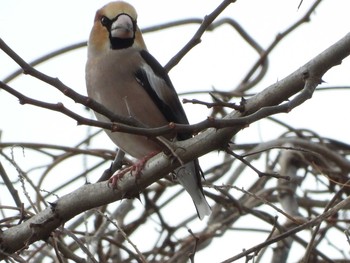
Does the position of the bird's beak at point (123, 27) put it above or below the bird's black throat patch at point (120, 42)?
below

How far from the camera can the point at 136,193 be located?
323 cm

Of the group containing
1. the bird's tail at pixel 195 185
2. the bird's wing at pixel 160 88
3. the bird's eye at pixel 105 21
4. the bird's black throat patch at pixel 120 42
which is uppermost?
the bird's eye at pixel 105 21

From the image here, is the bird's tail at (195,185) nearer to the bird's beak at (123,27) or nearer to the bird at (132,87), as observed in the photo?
the bird at (132,87)

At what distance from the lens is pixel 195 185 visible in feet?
13.9

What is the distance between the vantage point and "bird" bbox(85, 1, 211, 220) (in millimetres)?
4121

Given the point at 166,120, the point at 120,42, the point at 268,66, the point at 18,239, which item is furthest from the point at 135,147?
the point at 268,66

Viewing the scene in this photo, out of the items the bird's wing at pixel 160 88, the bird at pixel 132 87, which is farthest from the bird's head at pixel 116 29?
the bird's wing at pixel 160 88

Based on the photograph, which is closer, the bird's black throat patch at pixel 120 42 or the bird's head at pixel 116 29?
the bird's head at pixel 116 29

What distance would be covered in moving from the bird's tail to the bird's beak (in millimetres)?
697

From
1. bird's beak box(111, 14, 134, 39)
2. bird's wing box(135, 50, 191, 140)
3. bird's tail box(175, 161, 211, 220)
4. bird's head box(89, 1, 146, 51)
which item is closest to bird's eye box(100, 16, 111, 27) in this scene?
bird's head box(89, 1, 146, 51)

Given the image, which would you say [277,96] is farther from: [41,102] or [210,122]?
[41,102]

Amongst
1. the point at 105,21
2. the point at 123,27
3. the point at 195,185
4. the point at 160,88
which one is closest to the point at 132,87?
the point at 160,88

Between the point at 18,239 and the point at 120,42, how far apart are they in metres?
1.50

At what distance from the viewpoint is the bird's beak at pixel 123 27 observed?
162 inches
